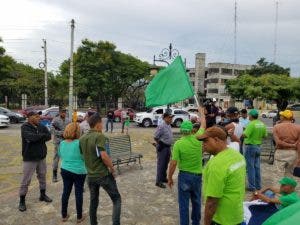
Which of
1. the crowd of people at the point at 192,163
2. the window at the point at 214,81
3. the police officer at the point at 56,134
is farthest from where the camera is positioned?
the window at the point at 214,81

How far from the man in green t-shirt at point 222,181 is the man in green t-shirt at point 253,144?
4779mm

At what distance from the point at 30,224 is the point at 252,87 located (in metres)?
17.4

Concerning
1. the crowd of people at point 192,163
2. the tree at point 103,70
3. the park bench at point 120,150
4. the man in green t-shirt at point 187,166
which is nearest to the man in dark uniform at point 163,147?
the crowd of people at point 192,163

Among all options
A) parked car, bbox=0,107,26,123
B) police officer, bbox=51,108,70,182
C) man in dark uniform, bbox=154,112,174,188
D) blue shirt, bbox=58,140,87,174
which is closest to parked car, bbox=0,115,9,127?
parked car, bbox=0,107,26,123

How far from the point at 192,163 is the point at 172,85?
2.54 m

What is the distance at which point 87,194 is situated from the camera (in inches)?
333

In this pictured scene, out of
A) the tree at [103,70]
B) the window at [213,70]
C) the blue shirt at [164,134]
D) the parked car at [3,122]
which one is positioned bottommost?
the parked car at [3,122]

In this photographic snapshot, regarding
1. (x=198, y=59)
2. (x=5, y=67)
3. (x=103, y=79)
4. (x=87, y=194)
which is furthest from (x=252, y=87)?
(x=198, y=59)

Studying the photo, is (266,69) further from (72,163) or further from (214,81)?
(72,163)

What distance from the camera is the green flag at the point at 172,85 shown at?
7.98 m

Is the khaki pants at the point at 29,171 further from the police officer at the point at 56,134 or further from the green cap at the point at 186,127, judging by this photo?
the green cap at the point at 186,127

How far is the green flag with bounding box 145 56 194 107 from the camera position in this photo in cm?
798

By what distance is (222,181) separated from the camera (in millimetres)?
3770

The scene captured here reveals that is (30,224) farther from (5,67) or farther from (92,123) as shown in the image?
(5,67)
